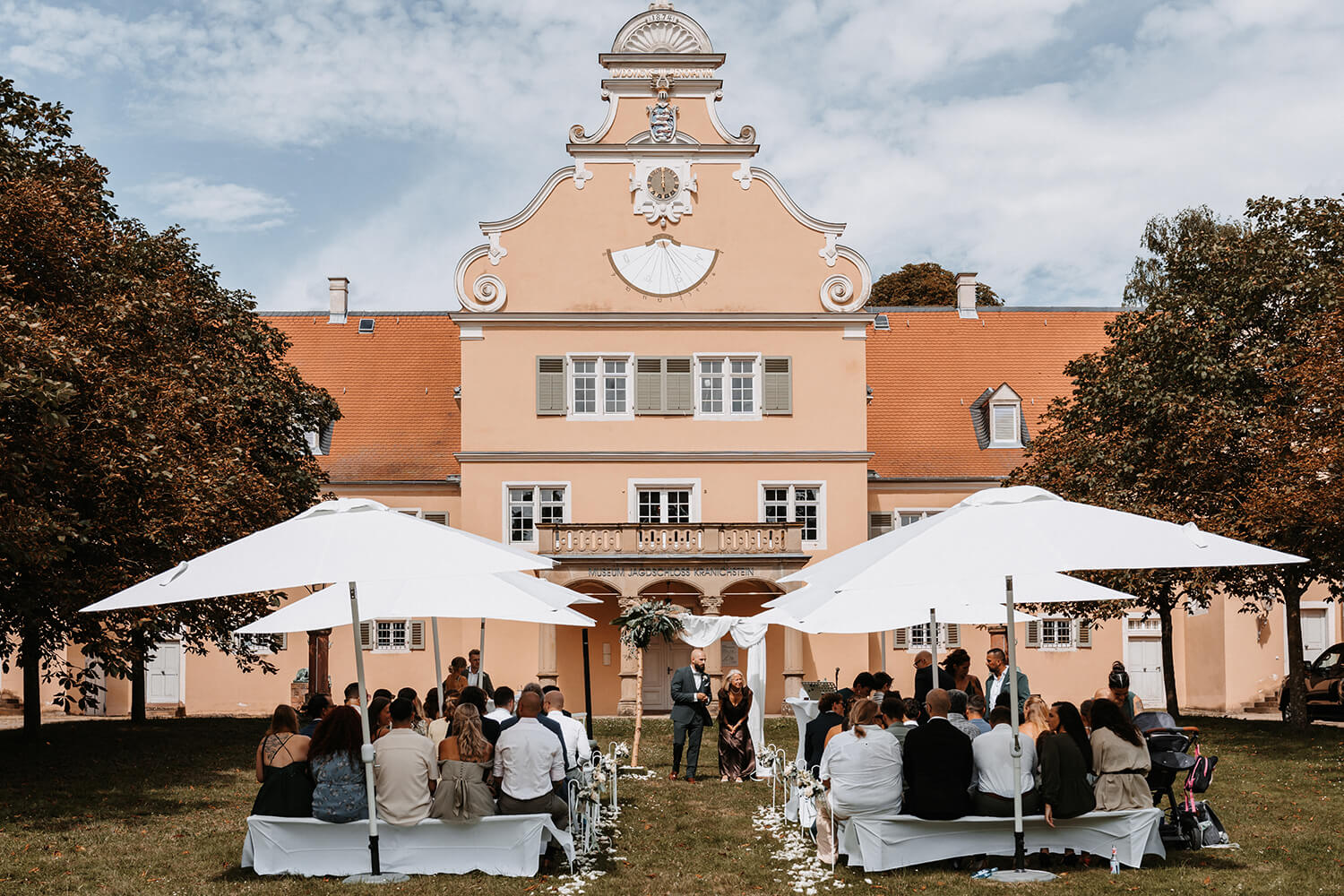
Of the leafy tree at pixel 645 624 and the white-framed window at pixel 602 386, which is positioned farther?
the white-framed window at pixel 602 386

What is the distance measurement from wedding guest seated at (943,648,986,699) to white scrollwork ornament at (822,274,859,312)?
18.0 metres

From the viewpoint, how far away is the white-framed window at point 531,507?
32.2m

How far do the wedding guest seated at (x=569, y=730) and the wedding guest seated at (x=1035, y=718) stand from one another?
4.09 meters

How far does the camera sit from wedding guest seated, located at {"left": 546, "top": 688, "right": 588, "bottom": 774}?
1288cm

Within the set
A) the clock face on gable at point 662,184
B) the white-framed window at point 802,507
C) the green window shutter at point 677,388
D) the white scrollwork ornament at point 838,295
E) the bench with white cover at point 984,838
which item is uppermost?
the clock face on gable at point 662,184

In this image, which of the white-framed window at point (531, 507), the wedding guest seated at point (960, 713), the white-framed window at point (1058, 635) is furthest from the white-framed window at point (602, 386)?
the wedding guest seated at point (960, 713)

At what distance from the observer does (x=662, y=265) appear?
107 ft

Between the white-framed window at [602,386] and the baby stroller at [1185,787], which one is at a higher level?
the white-framed window at [602,386]

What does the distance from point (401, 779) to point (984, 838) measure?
4.36m

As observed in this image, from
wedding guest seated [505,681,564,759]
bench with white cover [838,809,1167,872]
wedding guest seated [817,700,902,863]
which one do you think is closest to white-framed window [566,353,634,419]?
wedding guest seated [505,681,564,759]

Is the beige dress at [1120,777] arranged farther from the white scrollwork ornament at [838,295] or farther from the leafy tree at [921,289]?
the leafy tree at [921,289]

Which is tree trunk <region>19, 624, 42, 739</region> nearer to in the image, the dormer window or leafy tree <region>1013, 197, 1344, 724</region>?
leafy tree <region>1013, 197, 1344, 724</region>

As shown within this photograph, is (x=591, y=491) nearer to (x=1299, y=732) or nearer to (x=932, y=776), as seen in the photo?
(x=1299, y=732)

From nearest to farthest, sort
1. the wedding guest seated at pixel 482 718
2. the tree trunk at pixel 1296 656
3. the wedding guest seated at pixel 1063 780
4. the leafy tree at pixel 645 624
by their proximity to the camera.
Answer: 1. the wedding guest seated at pixel 1063 780
2. the wedding guest seated at pixel 482 718
3. the leafy tree at pixel 645 624
4. the tree trunk at pixel 1296 656
